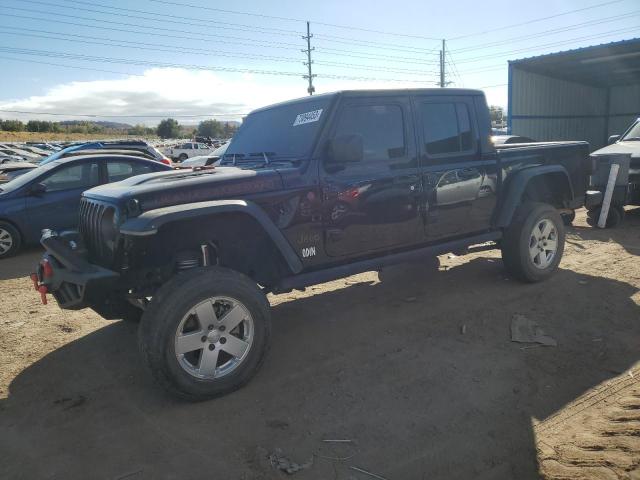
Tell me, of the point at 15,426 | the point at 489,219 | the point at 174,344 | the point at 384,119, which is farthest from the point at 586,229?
the point at 15,426

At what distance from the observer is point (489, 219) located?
5.12 m

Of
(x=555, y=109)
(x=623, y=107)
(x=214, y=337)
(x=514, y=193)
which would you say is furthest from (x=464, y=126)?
(x=623, y=107)

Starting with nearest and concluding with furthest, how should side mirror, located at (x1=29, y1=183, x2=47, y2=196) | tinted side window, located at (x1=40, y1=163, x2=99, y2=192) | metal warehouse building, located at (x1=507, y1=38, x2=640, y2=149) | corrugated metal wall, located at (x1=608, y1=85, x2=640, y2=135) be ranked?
side mirror, located at (x1=29, y1=183, x2=47, y2=196) → tinted side window, located at (x1=40, y1=163, x2=99, y2=192) → metal warehouse building, located at (x1=507, y1=38, x2=640, y2=149) → corrugated metal wall, located at (x1=608, y1=85, x2=640, y2=135)

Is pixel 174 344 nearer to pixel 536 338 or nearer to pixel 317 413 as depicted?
pixel 317 413

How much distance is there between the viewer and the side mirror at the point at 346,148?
3.72 metres

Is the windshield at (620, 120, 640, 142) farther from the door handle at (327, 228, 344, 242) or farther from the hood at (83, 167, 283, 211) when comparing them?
the hood at (83, 167, 283, 211)

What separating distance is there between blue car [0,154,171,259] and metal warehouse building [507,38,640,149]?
14.4 meters

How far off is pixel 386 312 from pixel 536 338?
4.61 feet

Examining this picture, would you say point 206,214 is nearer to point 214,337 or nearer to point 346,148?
point 214,337

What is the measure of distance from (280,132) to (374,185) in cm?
100

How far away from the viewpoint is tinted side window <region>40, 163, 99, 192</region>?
7.94 metres

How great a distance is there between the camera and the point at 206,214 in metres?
3.29

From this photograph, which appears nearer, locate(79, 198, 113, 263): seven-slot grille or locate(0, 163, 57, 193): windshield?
locate(79, 198, 113, 263): seven-slot grille

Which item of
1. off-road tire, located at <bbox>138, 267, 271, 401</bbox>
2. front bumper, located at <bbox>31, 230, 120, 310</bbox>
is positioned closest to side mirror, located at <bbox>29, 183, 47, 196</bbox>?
front bumper, located at <bbox>31, 230, 120, 310</bbox>
